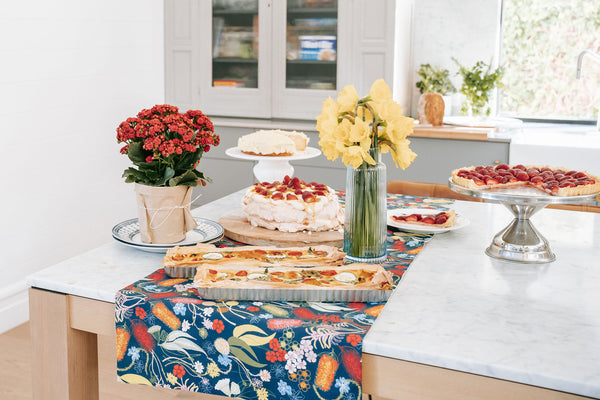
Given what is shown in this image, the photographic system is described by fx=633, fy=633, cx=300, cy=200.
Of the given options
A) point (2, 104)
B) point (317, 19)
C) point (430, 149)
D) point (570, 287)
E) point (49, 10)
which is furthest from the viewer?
point (317, 19)

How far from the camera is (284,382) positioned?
3.53ft

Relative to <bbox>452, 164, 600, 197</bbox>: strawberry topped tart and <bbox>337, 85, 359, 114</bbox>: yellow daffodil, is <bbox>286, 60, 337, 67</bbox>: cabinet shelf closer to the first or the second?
<bbox>452, 164, 600, 197</bbox>: strawberry topped tart

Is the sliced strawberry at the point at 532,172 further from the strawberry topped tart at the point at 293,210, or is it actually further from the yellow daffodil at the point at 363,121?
the strawberry topped tart at the point at 293,210

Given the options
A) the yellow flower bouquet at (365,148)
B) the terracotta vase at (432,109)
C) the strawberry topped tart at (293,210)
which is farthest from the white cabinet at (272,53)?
the yellow flower bouquet at (365,148)

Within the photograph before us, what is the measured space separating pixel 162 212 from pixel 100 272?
214 mm

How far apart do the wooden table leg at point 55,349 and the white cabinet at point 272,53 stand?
2603 mm

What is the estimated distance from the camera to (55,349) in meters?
1.29

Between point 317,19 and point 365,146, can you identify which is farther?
point 317,19

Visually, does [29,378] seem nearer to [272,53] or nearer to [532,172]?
[532,172]

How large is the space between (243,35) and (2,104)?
5.17ft

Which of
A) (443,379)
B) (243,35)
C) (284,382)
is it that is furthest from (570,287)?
(243,35)

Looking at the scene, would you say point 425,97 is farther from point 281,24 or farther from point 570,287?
point 570,287

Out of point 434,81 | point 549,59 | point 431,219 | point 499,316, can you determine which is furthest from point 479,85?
point 499,316

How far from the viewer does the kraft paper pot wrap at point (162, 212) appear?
148cm
